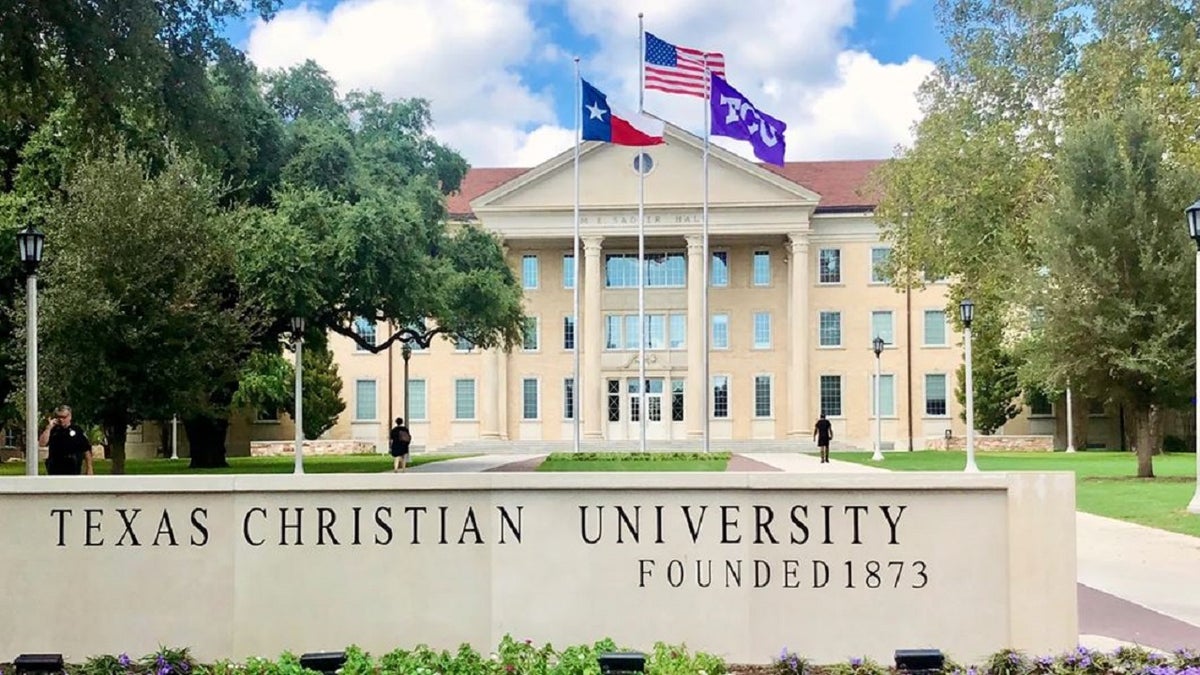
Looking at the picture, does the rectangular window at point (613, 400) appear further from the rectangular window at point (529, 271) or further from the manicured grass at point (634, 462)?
the manicured grass at point (634, 462)

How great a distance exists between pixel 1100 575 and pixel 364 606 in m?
7.87

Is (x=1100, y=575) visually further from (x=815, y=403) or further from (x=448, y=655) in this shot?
(x=815, y=403)

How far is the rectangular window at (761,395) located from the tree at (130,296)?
43.1 meters

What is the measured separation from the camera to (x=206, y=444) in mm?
40844

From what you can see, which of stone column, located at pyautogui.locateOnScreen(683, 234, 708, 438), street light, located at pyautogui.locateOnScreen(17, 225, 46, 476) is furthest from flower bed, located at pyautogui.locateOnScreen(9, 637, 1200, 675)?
stone column, located at pyautogui.locateOnScreen(683, 234, 708, 438)

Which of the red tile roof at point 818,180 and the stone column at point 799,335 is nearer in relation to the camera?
the stone column at point 799,335

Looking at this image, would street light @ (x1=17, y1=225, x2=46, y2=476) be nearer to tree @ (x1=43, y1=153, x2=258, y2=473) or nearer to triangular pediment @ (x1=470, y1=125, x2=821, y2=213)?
tree @ (x1=43, y1=153, x2=258, y2=473)

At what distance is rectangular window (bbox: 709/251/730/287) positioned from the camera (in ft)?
215

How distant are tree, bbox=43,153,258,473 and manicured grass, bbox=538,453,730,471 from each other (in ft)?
44.6

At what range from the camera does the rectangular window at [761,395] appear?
64812mm

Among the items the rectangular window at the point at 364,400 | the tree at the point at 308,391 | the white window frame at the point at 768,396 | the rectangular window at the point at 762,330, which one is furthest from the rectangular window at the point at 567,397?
the tree at the point at 308,391

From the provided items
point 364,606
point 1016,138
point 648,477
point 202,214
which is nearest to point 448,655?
point 364,606

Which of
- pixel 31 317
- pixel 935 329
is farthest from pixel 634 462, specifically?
pixel 935 329

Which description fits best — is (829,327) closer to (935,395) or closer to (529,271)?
(935,395)
